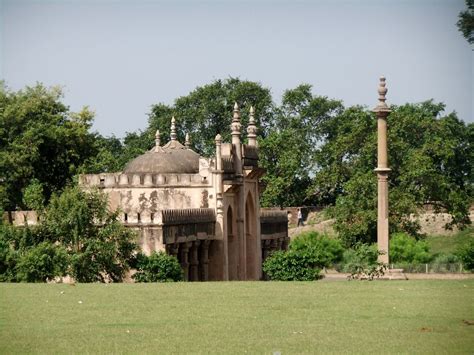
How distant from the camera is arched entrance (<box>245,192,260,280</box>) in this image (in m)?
44.6

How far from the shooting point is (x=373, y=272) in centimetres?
3116

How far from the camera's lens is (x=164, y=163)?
137ft

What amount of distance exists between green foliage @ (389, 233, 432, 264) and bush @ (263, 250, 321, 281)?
958 centimetres

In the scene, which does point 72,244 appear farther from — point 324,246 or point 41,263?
point 324,246

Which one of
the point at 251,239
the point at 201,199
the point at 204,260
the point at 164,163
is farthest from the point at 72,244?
the point at 251,239

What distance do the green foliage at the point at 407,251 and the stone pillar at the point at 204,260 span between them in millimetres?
8133

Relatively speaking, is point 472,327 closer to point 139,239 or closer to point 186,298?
point 186,298

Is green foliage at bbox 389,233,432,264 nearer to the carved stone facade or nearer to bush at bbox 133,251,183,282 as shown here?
the carved stone facade

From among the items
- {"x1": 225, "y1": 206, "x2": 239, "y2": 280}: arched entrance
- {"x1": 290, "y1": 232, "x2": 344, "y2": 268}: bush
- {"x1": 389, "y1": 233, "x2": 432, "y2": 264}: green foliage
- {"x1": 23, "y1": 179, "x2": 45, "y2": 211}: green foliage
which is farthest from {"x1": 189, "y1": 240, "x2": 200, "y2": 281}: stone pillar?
{"x1": 389, "y1": 233, "x2": 432, "y2": 264}: green foliage

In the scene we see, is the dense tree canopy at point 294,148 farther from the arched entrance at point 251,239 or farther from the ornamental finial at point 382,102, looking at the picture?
the ornamental finial at point 382,102

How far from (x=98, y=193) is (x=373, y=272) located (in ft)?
26.3

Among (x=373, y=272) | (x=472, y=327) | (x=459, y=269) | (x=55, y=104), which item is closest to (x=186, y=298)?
(x=472, y=327)

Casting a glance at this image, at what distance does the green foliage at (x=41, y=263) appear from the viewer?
101 ft

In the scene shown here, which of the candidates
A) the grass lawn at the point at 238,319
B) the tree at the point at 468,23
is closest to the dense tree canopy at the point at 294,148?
the grass lawn at the point at 238,319
